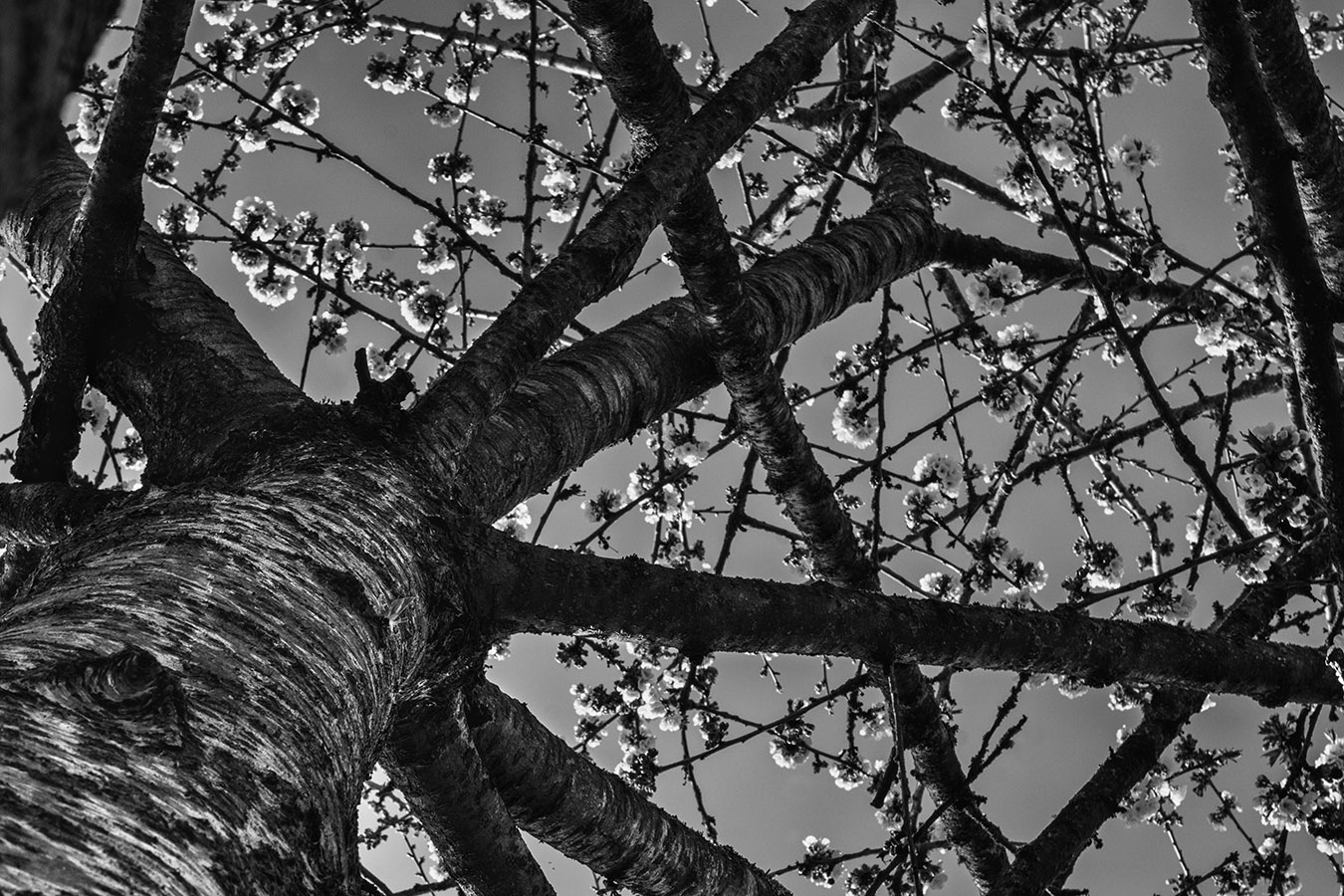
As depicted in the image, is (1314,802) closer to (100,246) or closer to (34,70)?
(100,246)

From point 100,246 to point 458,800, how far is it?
4.54 ft

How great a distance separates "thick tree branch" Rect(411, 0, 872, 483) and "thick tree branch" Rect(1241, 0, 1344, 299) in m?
1.28

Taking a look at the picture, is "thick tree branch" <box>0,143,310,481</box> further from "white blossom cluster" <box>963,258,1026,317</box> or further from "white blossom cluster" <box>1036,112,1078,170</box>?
"white blossom cluster" <box>1036,112,1078,170</box>

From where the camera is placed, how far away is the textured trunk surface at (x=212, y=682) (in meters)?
0.65

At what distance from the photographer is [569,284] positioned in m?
1.64

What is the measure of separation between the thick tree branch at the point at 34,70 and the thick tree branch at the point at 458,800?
1.51 meters

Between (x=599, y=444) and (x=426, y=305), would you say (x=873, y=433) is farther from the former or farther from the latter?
(x=599, y=444)

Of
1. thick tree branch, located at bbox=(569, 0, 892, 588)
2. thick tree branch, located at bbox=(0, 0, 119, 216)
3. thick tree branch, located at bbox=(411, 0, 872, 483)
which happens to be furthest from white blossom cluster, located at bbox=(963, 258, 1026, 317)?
thick tree branch, located at bbox=(0, 0, 119, 216)

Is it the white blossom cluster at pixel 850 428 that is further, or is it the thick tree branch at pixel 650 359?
the white blossom cluster at pixel 850 428

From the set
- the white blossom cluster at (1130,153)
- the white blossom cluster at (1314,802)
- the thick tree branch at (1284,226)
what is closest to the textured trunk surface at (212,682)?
the thick tree branch at (1284,226)

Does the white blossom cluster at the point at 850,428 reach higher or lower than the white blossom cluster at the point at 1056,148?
lower

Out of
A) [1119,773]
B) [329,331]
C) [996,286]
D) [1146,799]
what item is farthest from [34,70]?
[1146,799]

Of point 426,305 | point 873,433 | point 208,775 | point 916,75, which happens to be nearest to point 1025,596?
point 873,433

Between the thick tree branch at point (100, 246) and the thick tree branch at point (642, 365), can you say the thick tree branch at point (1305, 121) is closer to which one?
the thick tree branch at point (642, 365)
